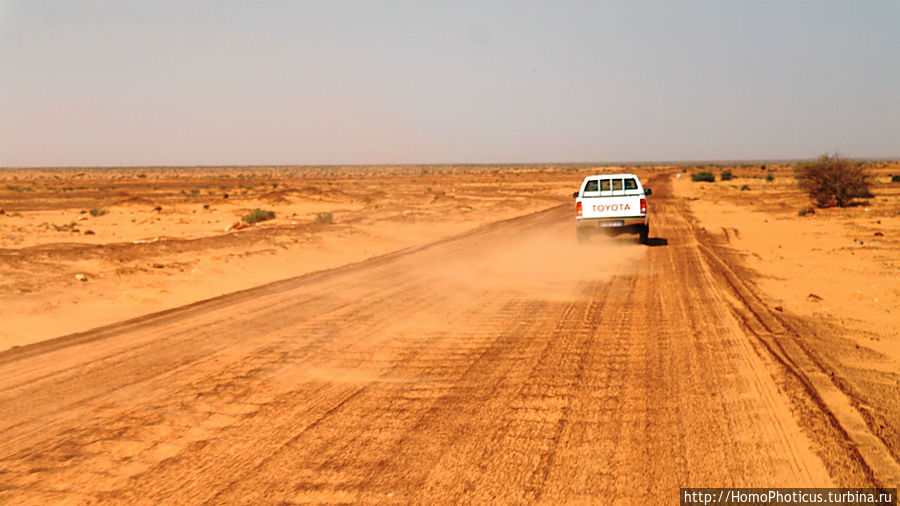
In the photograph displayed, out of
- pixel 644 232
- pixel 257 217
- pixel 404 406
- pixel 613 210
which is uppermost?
pixel 613 210

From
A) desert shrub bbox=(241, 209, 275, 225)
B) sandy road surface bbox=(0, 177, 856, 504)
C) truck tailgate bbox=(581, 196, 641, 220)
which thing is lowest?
desert shrub bbox=(241, 209, 275, 225)

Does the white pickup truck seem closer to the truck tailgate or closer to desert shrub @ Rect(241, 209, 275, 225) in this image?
the truck tailgate

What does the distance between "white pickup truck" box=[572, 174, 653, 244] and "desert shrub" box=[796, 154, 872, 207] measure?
80.1ft

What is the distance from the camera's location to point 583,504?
14.8 ft

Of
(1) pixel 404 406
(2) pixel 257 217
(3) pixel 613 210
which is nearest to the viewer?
(1) pixel 404 406

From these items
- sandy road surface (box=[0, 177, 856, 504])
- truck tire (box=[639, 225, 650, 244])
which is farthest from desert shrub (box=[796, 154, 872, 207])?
sandy road surface (box=[0, 177, 856, 504])

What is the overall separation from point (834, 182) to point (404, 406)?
40.1 meters

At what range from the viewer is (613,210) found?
2061 cm

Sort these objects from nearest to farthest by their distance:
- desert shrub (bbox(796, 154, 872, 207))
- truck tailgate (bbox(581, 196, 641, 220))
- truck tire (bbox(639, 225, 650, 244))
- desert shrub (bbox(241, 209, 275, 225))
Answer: truck tailgate (bbox(581, 196, 641, 220)) → truck tire (bbox(639, 225, 650, 244)) → desert shrub (bbox(241, 209, 275, 225)) → desert shrub (bbox(796, 154, 872, 207))

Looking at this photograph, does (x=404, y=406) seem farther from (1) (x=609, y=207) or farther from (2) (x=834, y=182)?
(2) (x=834, y=182)

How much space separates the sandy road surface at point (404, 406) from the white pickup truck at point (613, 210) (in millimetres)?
8636

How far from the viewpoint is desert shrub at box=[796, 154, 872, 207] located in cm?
3956

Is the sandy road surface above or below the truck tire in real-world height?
above

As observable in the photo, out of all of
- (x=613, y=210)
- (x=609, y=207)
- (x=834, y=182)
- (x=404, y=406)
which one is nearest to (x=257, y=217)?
(x=609, y=207)
